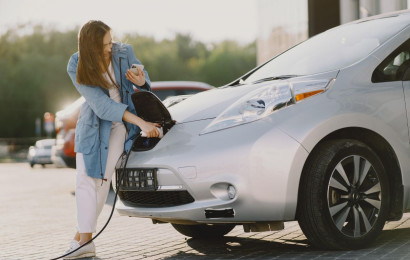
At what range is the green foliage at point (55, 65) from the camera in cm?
7644

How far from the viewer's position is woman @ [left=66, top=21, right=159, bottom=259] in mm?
5504

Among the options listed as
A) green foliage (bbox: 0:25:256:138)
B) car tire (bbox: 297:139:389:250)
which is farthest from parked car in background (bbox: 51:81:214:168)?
green foliage (bbox: 0:25:256:138)

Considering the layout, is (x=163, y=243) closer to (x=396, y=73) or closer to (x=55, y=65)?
(x=396, y=73)

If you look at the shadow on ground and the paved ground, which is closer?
the shadow on ground

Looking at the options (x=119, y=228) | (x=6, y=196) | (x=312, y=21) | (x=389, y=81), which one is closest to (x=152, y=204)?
(x=389, y=81)

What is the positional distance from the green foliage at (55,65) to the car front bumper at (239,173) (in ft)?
236

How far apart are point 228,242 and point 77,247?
4.05 ft

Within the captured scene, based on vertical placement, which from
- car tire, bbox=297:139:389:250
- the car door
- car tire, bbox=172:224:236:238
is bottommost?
car tire, bbox=172:224:236:238

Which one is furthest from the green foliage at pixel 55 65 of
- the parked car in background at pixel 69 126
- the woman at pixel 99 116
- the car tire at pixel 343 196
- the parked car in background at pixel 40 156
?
the car tire at pixel 343 196

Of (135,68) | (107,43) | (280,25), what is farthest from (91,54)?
(280,25)

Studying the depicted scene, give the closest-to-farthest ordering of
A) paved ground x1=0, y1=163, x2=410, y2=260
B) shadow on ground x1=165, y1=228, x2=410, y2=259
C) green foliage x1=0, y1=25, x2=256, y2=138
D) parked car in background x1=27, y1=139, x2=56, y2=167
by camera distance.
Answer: shadow on ground x1=165, y1=228, x2=410, y2=259 < paved ground x1=0, y1=163, x2=410, y2=260 < parked car in background x1=27, y1=139, x2=56, y2=167 < green foliage x1=0, y1=25, x2=256, y2=138

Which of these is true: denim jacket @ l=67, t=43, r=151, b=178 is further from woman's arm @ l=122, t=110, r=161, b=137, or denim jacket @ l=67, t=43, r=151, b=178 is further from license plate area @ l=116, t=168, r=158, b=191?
license plate area @ l=116, t=168, r=158, b=191

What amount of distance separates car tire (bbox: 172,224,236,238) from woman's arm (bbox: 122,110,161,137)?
3.91 feet

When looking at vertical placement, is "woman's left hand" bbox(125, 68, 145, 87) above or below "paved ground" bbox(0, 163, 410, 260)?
above
